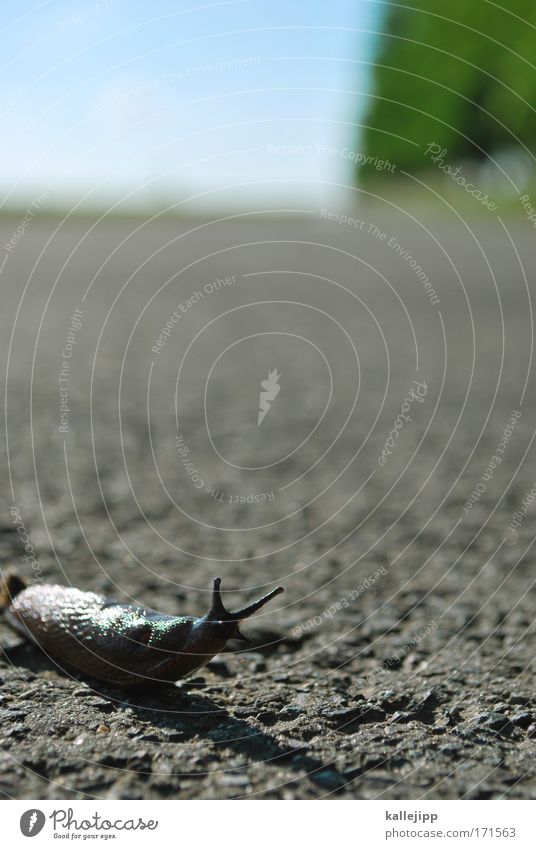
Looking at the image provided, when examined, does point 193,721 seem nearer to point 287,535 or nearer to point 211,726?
point 211,726

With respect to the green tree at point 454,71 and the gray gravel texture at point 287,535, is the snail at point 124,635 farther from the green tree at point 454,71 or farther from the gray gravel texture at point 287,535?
the green tree at point 454,71

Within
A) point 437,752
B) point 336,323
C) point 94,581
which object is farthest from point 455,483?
A: point 336,323

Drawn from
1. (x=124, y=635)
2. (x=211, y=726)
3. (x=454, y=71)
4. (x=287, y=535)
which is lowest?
(x=211, y=726)

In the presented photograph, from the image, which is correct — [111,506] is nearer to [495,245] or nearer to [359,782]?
[359,782]

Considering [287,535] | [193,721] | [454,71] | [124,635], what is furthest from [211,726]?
[454,71]

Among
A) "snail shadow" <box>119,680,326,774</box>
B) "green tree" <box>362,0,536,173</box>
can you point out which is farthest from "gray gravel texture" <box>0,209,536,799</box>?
"green tree" <box>362,0,536,173</box>
